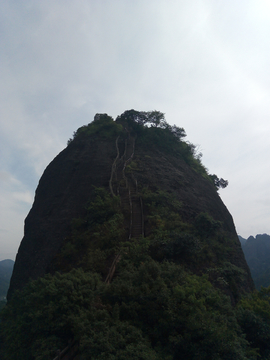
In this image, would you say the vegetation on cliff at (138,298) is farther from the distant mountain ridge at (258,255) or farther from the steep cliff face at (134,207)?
the distant mountain ridge at (258,255)

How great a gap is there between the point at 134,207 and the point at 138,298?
9.99 metres

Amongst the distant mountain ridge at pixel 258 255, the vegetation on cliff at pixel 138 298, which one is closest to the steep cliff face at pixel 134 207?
the vegetation on cliff at pixel 138 298

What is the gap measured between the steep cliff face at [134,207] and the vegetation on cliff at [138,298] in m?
0.10

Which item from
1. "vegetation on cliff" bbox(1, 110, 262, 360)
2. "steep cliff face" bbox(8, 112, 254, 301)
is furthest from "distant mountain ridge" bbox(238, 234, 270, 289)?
"vegetation on cliff" bbox(1, 110, 262, 360)

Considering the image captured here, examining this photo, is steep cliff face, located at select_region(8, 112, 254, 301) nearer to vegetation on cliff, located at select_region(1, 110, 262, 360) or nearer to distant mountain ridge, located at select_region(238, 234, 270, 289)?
vegetation on cliff, located at select_region(1, 110, 262, 360)

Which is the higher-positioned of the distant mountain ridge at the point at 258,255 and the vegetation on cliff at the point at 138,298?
the distant mountain ridge at the point at 258,255

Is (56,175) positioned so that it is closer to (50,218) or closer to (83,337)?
(50,218)

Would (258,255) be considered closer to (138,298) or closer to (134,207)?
(134,207)

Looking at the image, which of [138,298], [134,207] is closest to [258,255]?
[134,207]

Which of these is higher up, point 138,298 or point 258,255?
point 258,255

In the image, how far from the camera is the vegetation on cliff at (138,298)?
230 inches

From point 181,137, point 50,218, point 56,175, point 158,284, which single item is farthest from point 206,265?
point 181,137

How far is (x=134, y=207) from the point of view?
55.2 ft

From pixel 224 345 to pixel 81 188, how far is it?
1607 cm
